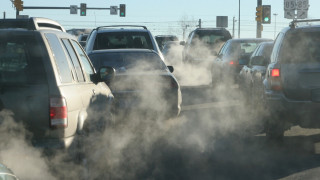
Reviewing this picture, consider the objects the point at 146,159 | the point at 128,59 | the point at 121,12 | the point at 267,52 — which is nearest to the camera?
the point at 146,159

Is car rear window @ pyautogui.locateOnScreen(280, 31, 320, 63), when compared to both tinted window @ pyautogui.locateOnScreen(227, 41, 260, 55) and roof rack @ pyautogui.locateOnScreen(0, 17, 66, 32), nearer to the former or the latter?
roof rack @ pyautogui.locateOnScreen(0, 17, 66, 32)

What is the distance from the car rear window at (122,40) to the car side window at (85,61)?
7001 mm

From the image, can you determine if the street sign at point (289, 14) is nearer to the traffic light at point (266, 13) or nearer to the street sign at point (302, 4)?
the street sign at point (302, 4)

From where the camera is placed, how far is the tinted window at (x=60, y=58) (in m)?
6.16

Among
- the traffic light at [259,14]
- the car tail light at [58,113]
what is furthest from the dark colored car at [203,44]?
the car tail light at [58,113]

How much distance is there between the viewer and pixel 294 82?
30.8ft

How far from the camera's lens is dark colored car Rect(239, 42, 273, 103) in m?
11.2

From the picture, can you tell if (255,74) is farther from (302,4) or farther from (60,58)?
(302,4)

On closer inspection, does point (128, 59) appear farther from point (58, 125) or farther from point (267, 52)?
point (58, 125)

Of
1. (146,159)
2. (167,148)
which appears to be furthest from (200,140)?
(146,159)

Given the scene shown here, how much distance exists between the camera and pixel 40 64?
5.86 metres

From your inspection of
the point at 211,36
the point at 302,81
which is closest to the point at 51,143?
the point at 302,81

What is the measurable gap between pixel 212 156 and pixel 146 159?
0.88 metres

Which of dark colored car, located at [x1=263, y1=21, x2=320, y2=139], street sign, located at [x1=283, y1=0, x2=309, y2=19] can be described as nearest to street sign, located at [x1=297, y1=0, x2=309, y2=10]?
street sign, located at [x1=283, y1=0, x2=309, y2=19]
